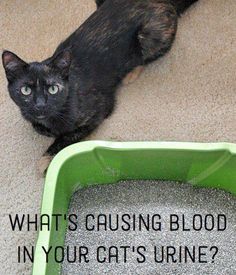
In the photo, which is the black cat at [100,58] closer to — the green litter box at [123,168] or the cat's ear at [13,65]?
the cat's ear at [13,65]

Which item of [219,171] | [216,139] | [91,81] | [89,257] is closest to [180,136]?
[216,139]

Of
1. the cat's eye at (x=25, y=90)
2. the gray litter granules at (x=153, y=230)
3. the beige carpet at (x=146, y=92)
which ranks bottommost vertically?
the gray litter granules at (x=153, y=230)

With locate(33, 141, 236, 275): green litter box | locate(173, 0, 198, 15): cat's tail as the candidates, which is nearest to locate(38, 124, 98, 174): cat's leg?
locate(33, 141, 236, 275): green litter box

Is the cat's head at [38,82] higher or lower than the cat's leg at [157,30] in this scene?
higher

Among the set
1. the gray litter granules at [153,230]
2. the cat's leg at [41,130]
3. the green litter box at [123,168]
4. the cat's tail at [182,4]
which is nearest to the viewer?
the green litter box at [123,168]

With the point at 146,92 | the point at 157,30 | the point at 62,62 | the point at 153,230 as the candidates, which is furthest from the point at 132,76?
the point at 153,230

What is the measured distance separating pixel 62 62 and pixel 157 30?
379 mm

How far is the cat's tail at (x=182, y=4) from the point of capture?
5.27ft

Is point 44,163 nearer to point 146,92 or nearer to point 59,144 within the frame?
point 59,144

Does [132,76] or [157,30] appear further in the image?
[132,76]

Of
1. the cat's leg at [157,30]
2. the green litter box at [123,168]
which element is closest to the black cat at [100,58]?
the cat's leg at [157,30]

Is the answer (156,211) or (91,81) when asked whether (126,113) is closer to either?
(91,81)

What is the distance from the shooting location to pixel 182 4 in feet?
5.33

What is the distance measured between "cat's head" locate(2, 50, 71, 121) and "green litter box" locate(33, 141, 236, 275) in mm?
137
